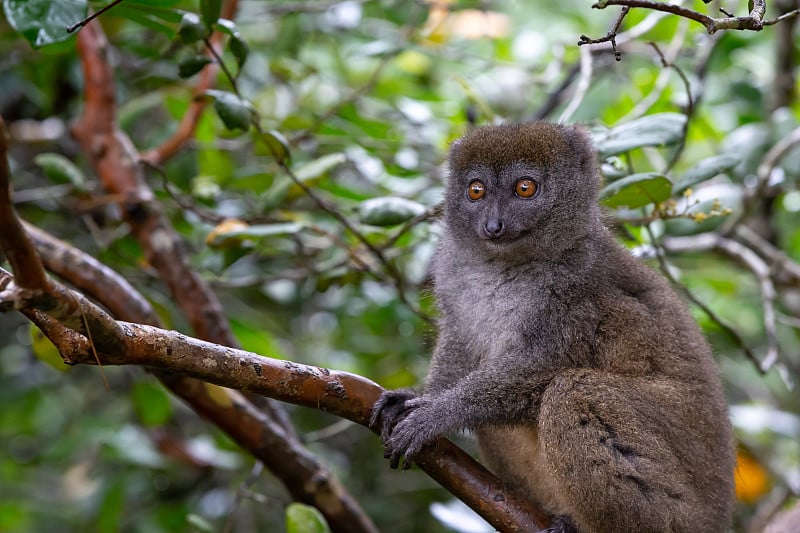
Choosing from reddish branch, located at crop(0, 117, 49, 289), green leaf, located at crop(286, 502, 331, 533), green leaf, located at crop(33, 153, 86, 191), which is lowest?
green leaf, located at crop(286, 502, 331, 533)

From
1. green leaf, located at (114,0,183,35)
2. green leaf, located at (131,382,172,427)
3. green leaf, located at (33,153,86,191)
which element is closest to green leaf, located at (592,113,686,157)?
green leaf, located at (114,0,183,35)

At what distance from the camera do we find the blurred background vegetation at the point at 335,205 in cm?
581

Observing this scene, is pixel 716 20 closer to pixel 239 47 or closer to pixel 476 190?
pixel 476 190

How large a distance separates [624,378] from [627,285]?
57 centimetres

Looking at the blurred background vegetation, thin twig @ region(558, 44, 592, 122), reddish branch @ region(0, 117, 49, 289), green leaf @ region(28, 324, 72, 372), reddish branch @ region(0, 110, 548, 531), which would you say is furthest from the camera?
the blurred background vegetation

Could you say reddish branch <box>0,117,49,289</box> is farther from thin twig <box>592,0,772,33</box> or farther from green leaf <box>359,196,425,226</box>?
green leaf <box>359,196,425,226</box>

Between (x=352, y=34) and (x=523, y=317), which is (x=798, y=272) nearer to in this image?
(x=523, y=317)

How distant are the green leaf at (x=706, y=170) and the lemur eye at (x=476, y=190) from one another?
1.08 meters

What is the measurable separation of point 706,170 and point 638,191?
19.1 inches

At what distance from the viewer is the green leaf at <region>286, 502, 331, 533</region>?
13.6 ft

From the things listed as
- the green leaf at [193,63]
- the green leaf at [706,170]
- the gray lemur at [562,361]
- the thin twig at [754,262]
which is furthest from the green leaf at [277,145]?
the thin twig at [754,262]

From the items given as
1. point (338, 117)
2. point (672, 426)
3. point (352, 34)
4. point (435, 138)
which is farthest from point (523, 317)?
point (352, 34)

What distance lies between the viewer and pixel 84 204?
224 inches

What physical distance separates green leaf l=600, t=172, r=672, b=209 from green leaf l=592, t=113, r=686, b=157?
7.3 inches
